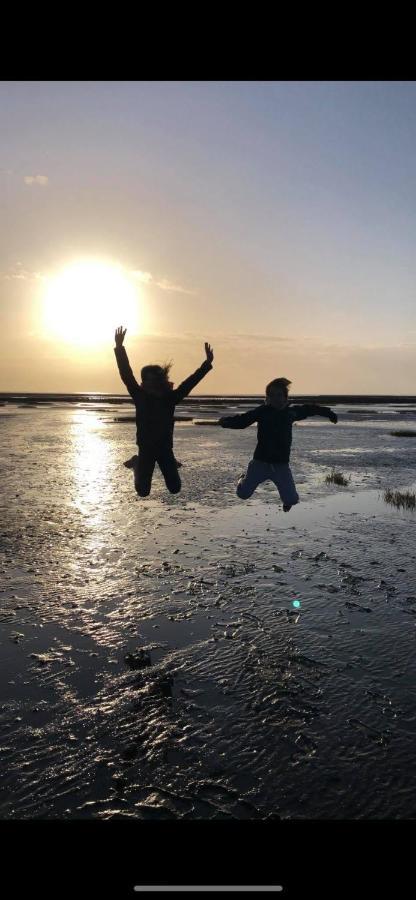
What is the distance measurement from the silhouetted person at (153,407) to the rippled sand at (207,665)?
2782 millimetres

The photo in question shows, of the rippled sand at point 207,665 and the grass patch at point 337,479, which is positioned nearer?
the rippled sand at point 207,665

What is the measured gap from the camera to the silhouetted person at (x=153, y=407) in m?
6.50

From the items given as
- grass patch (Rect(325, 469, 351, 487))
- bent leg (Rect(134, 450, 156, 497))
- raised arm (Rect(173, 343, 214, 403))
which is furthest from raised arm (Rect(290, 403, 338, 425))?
grass patch (Rect(325, 469, 351, 487))

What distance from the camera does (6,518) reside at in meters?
16.0

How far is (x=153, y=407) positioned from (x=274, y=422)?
165 centimetres

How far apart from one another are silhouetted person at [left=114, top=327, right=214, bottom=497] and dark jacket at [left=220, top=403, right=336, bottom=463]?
689 millimetres

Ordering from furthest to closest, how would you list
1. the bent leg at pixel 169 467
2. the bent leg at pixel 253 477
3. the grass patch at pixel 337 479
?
the grass patch at pixel 337 479 → the bent leg at pixel 253 477 → the bent leg at pixel 169 467

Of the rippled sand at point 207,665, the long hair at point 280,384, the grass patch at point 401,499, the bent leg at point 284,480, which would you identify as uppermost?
the long hair at point 280,384

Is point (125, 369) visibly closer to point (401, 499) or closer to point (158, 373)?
point (158, 373)

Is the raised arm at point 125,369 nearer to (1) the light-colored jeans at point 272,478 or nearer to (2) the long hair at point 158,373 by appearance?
(2) the long hair at point 158,373

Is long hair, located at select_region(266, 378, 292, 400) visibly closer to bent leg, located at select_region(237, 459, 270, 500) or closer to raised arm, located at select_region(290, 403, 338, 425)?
raised arm, located at select_region(290, 403, 338, 425)

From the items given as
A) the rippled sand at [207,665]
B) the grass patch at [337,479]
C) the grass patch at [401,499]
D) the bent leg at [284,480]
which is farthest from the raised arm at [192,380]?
the grass patch at [337,479]

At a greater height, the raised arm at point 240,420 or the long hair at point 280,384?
the long hair at point 280,384

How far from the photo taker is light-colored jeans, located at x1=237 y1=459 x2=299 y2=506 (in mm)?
7484
